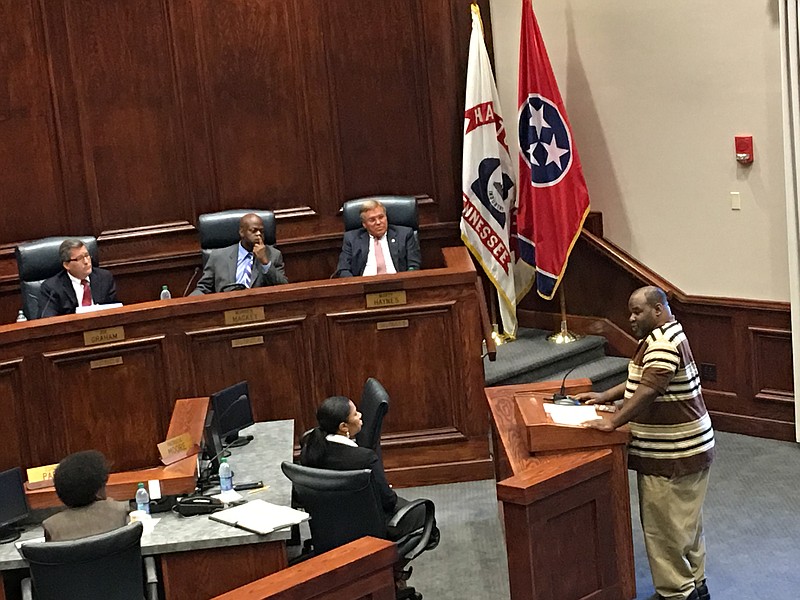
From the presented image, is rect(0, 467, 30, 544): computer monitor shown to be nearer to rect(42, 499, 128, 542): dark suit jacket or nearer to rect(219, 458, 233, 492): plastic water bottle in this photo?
rect(42, 499, 128, 542): dark suit jacket

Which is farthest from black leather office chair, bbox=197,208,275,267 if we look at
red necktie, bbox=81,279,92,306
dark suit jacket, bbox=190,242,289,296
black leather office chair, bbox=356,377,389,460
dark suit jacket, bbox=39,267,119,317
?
black leather office chair, bbox=356,377,389,460

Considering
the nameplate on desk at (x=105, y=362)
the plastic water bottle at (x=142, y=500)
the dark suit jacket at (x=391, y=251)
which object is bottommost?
the plastic water bottle at (x=142, y=500)

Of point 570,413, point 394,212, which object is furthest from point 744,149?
point 570,413

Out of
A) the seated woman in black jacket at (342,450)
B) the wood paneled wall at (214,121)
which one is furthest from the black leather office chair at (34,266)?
the seated woman in black jacket at (342,450)

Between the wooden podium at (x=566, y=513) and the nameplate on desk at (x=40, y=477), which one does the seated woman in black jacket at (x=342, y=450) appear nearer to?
the wooden podium at (x=566, y=513)

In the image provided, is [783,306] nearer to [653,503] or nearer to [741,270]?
[741,270]

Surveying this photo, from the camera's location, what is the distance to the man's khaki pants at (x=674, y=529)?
430 centimetres

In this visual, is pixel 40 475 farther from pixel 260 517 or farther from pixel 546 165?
pixel 546 165

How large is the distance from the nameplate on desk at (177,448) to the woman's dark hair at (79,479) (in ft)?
1.84

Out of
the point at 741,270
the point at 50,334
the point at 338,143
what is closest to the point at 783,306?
the point at 741,270

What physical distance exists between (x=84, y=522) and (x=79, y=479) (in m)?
0.14

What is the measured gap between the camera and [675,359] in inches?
163

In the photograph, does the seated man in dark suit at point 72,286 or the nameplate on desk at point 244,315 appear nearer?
the nameplate on desk at point 244,315

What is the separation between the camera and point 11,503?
4.17m
